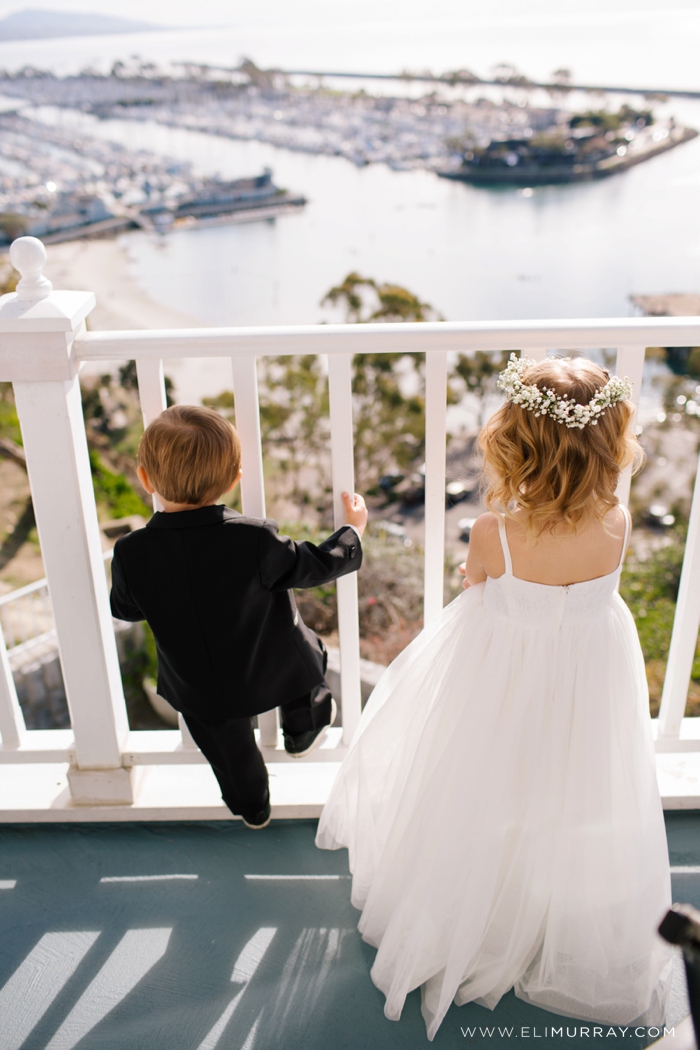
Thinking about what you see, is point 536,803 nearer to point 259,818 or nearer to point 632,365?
point 259,818

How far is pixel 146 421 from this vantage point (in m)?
1.31

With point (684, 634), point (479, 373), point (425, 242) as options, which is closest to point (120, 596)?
point (684, 634)

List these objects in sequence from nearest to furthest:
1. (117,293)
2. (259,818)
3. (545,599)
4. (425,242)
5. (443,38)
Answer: (545,599) < (259,818) < (117,293) < (425,242) < (443,38)

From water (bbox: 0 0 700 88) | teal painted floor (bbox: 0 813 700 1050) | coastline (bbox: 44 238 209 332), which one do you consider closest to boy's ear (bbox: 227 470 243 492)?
teal painted floor (bbox: 0 813 700 1050)

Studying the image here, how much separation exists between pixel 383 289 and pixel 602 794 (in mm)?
14126

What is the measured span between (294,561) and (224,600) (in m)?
0.14

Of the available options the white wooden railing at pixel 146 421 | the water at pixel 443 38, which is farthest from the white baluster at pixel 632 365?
the water at pixel 443 38

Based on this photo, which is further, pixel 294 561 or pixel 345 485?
pixel 345 485

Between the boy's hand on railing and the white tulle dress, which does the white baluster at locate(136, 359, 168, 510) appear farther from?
the white tulle dress

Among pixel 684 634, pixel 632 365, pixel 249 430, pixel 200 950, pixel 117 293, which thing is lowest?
pixel 117 293

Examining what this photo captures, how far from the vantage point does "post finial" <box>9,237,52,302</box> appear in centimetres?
120

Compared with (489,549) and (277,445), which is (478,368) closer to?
(277,445)

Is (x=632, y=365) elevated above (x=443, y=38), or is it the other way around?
(x=443, y=38)

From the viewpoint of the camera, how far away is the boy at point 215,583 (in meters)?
1.20
